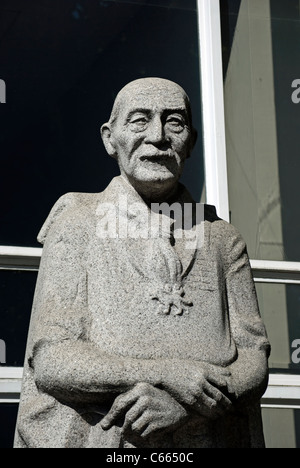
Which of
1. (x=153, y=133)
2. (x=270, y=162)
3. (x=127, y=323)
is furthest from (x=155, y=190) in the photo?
(x=270, y=162)

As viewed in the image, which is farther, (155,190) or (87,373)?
A: (155,190)

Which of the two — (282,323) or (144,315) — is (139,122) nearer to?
(144,315)

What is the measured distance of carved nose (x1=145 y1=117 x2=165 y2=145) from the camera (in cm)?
666

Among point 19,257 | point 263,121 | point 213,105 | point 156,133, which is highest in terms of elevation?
point 213,105

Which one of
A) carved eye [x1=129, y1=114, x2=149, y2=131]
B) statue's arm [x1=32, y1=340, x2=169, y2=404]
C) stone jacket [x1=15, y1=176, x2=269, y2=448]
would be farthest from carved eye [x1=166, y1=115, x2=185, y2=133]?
statue's arm [x1=32, y1=340, x2=169, y2=404]

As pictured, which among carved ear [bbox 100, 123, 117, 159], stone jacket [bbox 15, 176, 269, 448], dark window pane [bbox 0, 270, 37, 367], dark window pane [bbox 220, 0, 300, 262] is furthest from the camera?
dark window pane [bbox 220, 0, 300, 262]

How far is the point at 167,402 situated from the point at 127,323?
470 millimetres

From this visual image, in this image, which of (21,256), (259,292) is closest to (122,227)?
→ (21,256)

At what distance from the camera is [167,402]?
6.10 meters

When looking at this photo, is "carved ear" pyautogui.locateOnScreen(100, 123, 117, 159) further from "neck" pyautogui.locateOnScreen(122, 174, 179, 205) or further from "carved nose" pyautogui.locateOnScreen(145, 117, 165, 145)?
"carved nose" pyautogui.locateOnScreen(145, 117, 165, 145)

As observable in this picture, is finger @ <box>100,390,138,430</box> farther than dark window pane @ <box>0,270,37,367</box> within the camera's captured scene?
No

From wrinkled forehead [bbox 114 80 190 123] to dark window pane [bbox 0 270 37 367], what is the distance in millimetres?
2998

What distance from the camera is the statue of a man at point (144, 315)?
6133mm
